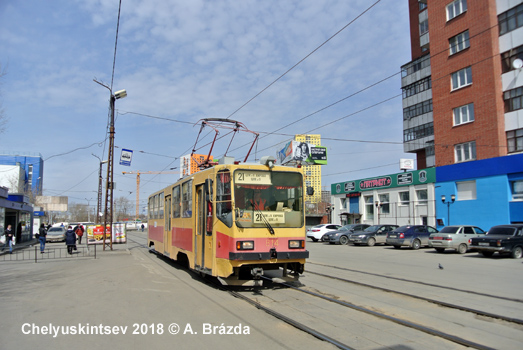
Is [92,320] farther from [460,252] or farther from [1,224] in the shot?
[1,224]

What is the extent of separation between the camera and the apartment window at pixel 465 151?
3111 centimetres

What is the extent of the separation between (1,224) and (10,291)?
63.4ft

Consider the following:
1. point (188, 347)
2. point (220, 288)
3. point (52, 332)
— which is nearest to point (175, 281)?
point (220, 288)

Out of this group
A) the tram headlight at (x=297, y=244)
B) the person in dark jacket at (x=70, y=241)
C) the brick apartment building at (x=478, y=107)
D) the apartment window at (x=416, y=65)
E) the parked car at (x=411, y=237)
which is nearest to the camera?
the tram headlight at (x=297, y=244)

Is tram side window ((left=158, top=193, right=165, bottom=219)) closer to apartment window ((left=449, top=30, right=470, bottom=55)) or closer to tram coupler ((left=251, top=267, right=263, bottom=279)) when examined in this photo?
tram coupler ((left=251, top=267, right=263, bottom=279))

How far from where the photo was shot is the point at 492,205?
27875mm

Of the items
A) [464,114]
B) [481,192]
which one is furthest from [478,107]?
[481,192]

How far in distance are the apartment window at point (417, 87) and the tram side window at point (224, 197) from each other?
42.1 meters

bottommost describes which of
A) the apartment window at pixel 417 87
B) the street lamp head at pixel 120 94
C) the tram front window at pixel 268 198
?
the tram front window at pixel 268 198

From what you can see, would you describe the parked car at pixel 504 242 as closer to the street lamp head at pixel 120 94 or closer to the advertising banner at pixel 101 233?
the street lamp head at pixel 120 94

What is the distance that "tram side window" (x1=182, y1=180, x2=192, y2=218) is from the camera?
11539 millimetres

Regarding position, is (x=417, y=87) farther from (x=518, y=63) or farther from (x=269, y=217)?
(x=269, y=217)

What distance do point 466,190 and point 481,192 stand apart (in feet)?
5.41

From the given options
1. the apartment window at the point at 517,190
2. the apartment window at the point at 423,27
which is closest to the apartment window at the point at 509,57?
the apartment window at the point at 517,190
